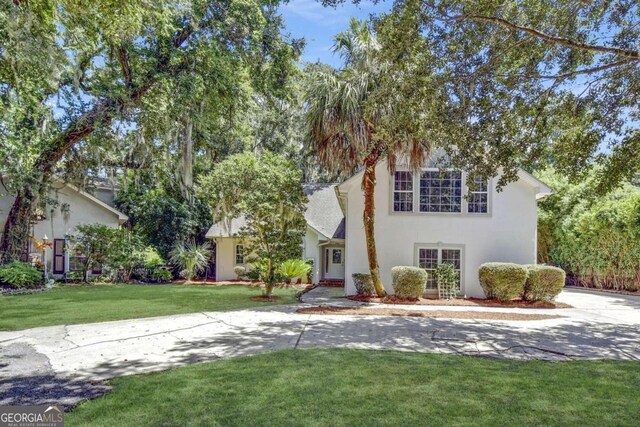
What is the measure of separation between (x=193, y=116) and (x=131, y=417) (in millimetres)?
12462

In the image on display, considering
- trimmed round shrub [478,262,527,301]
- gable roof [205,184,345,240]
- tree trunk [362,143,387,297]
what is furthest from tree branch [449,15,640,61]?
gable roof [205,184,345,240]

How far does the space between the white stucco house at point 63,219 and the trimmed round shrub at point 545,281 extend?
18.1 metres

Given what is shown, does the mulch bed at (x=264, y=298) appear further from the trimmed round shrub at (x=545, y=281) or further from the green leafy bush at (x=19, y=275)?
the green leafy bush at (x=19, y=275)

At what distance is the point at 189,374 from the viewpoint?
533 centimetres

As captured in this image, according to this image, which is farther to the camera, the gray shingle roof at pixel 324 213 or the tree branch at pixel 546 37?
the gray shingle roof at pixel 324 213

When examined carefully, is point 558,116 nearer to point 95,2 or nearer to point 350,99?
point 350,99

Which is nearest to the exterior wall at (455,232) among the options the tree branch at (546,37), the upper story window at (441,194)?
the upper story window at (441,194)

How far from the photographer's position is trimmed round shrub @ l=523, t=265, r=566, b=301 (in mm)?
12914

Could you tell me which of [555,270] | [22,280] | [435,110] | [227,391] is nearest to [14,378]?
[227,391]

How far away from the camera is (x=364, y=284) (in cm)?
1384

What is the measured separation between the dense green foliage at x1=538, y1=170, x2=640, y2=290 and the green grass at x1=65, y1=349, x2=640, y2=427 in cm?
1017

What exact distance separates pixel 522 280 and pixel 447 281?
2255mm

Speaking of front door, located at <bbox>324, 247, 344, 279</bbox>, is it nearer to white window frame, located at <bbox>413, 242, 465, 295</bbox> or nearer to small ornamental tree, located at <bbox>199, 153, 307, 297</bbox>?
white window frame, located at <bbox>413, 242, 465, 295</bbox>

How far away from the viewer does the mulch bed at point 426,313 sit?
10.4m
